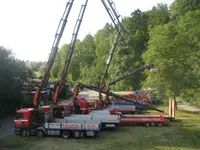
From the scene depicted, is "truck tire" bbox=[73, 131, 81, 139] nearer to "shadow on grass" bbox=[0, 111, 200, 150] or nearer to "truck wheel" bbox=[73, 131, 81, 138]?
"truck wheel" bbox=[73, 131, 81, 138]

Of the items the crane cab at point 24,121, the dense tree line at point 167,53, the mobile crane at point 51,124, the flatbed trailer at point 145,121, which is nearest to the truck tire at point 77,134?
the mobile crane at point 51,124

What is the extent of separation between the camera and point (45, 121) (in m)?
20.0

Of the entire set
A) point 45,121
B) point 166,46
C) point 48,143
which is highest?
point 166,46

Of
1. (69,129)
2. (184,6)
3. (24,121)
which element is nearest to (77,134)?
(69,129)

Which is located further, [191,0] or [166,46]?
[191,0]

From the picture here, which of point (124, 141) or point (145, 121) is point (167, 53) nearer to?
point (145, 121)

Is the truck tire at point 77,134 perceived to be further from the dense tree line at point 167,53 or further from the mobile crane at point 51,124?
the dense tree line at point 167,53

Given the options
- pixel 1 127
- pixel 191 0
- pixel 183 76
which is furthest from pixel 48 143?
pixel 191 0

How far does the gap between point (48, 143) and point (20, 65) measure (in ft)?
49.2

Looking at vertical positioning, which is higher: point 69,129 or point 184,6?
point 184,6

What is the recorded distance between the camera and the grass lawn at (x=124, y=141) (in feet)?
56.0

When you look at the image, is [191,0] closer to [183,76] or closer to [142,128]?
[183,76]

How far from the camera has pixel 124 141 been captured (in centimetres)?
1848

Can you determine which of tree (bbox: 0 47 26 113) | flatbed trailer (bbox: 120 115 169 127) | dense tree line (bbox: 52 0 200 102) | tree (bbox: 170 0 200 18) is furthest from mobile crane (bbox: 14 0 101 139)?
tree (bbox: 170 0 200 18)
